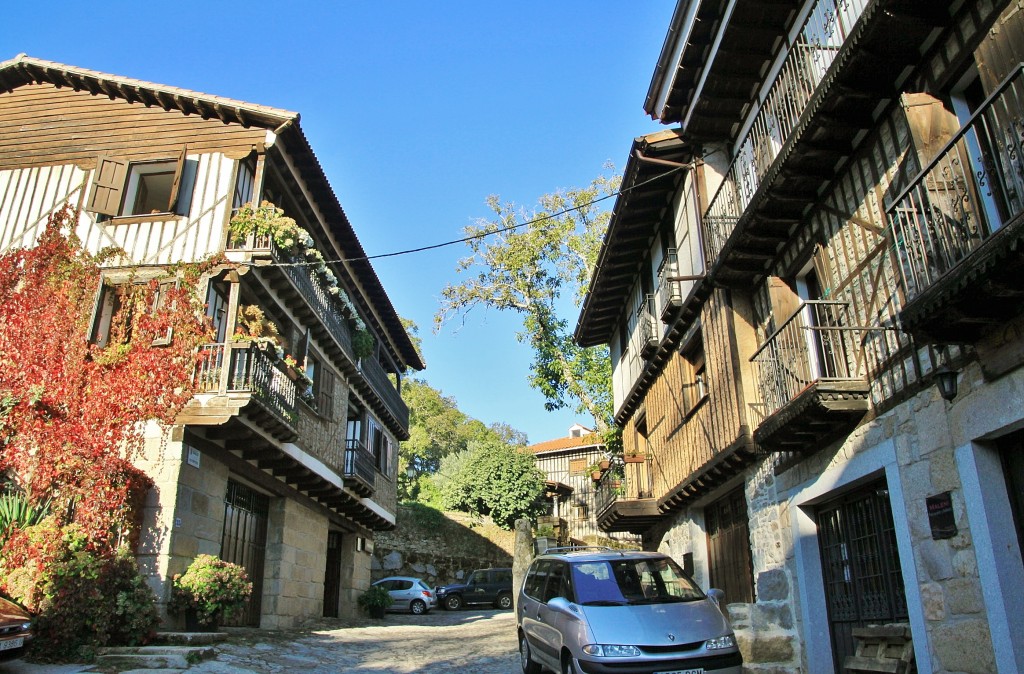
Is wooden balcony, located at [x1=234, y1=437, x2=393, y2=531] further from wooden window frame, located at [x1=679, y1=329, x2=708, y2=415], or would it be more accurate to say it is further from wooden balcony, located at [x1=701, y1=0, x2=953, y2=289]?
wooden balcony, located at [x1=701, y1=0, x2=953, y2=289]

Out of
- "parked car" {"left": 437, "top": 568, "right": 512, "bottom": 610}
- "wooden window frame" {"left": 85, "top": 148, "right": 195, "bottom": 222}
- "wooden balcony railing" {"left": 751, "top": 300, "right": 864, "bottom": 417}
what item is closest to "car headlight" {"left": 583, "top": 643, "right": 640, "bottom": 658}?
"wooden balcony railing" {"left": 751, "top": 300, "right": 864, "bottom": 417}

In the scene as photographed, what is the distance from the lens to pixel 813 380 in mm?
7938

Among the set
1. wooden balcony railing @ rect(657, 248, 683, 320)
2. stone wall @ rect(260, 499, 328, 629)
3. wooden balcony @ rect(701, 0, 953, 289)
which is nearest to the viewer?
wooden balcony @ rect(701, 0, 953, 289)

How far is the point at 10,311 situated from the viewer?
12594 millimetres

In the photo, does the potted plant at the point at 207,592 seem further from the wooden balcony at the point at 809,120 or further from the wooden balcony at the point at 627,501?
the wooden balcony at the point at 809,120

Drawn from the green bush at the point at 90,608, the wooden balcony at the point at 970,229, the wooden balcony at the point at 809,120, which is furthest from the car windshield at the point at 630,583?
the green bush at the point at 90,608

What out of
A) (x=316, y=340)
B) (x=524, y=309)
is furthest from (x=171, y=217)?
(x=524, y=309)

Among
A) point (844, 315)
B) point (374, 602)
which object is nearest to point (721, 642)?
point (844, 315)

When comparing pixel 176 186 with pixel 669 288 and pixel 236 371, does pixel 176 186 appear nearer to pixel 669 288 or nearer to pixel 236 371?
pixel 236 371

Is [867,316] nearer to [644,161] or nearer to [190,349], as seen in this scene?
[644,161]

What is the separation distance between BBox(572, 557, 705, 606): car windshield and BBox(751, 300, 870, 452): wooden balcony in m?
2.02

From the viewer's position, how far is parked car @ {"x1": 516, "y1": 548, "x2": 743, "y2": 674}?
7.09m

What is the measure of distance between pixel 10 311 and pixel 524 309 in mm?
17878

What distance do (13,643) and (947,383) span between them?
391 inches
